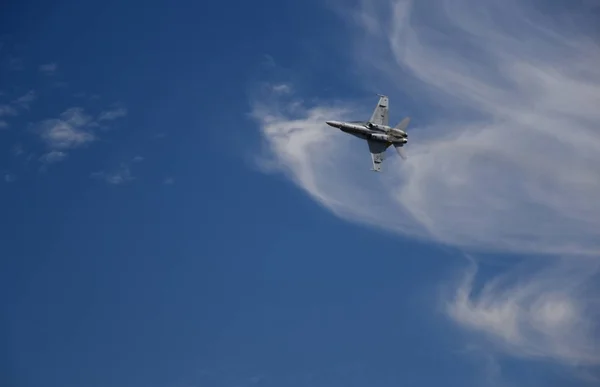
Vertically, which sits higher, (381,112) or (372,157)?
(381,112)

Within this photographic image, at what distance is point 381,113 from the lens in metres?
187

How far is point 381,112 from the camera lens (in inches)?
7352

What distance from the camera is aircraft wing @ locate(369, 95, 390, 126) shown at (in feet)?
607

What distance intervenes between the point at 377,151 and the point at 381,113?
33.3ft

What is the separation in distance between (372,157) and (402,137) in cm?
862

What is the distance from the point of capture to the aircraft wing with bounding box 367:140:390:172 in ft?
598

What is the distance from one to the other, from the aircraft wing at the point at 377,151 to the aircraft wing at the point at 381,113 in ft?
18.4

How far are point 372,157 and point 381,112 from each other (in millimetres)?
12114

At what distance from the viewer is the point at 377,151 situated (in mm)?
183125

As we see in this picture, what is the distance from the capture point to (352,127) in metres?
180

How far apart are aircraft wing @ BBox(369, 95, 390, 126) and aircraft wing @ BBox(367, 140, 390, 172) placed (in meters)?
5.60

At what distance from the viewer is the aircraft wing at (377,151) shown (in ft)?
598

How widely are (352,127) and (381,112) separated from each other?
35.9 feet
